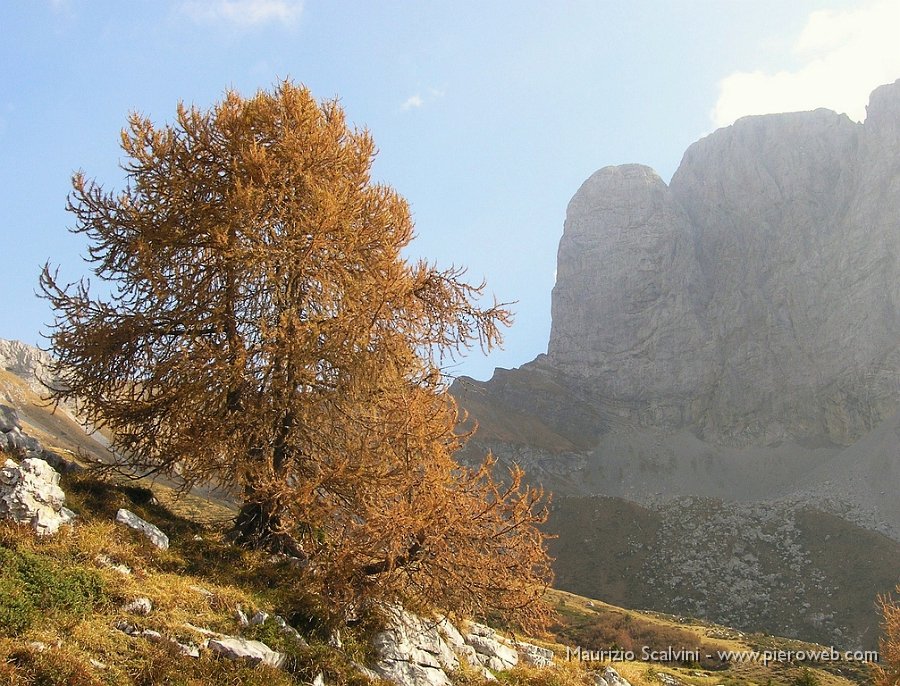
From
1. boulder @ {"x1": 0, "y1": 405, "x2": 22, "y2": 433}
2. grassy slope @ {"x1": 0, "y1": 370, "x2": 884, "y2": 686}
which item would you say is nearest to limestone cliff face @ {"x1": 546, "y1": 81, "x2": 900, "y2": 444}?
grassy slope @ {"x1": 0, "y1": 370, "x2": 884, "y2": 686}

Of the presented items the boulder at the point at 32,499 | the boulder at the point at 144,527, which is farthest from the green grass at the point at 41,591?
the boulder at the point at 144,527

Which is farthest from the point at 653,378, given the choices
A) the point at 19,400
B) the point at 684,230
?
the point at 19,400

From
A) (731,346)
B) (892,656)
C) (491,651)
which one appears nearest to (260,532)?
(491,651)

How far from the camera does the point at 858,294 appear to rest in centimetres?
9900

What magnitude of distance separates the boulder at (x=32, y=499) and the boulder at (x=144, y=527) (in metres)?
0.61

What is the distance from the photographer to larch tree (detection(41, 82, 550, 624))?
8.12m

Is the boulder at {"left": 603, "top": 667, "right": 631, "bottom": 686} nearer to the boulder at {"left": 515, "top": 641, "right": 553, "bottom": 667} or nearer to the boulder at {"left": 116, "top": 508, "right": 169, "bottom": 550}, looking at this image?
the boulder at {"left": 515, "top": 641, "right": 553, "bottom": 667}

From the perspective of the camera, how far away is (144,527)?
8.20 meters

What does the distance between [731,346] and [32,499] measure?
→ 381 feet

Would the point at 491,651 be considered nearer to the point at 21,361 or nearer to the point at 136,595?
the point at 136,595

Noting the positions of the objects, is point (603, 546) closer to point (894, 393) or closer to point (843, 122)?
point (894, 393)

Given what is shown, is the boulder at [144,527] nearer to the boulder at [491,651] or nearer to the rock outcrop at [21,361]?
the boulder at [491,651]

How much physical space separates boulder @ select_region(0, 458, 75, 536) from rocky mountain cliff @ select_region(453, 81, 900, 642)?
61819mm

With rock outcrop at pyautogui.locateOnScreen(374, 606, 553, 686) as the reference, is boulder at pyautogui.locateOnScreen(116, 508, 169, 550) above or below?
above
